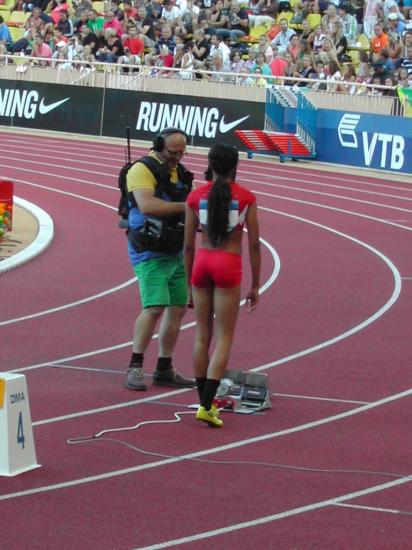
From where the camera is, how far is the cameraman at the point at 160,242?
29.9 feet

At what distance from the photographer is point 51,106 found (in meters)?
34.6

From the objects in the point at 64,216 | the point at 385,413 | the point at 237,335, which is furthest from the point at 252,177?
the point at 385,413

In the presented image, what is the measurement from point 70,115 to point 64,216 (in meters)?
14.9

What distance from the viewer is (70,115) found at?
3422 centimetres

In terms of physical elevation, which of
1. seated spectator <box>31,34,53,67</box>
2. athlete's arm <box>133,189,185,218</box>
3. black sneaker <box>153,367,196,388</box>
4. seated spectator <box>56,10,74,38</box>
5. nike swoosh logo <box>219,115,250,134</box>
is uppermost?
seated spectator <box>56,10,74,38</box>

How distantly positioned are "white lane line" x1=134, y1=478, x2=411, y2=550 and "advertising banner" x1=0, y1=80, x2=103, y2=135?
27.1 meters

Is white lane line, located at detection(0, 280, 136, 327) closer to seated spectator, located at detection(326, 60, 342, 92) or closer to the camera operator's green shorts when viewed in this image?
the camera operator's green shorts

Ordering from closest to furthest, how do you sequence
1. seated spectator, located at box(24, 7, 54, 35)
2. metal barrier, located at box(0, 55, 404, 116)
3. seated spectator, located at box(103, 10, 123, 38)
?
metal barrier, located at box(0, 55, 404, 116) → seated spectator, located at box(103, 10, 123, 38) → seated spectator, located at box(24, 7, 54, 35)

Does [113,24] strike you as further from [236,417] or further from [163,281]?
[236,417]

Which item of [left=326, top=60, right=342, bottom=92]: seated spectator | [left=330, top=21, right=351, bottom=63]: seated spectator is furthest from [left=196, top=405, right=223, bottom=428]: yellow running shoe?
[left=330, top=21, right=351, bottom=63]: seated spectator

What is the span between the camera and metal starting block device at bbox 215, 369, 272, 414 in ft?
28.7

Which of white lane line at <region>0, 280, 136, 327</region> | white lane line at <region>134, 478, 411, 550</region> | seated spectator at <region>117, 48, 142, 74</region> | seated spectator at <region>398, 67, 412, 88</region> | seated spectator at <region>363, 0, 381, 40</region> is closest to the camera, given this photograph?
white lane line at <region>134, 478, 411, 550</region>

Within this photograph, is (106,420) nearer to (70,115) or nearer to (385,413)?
(385,413)

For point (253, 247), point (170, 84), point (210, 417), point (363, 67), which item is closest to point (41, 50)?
point (170, 84)
